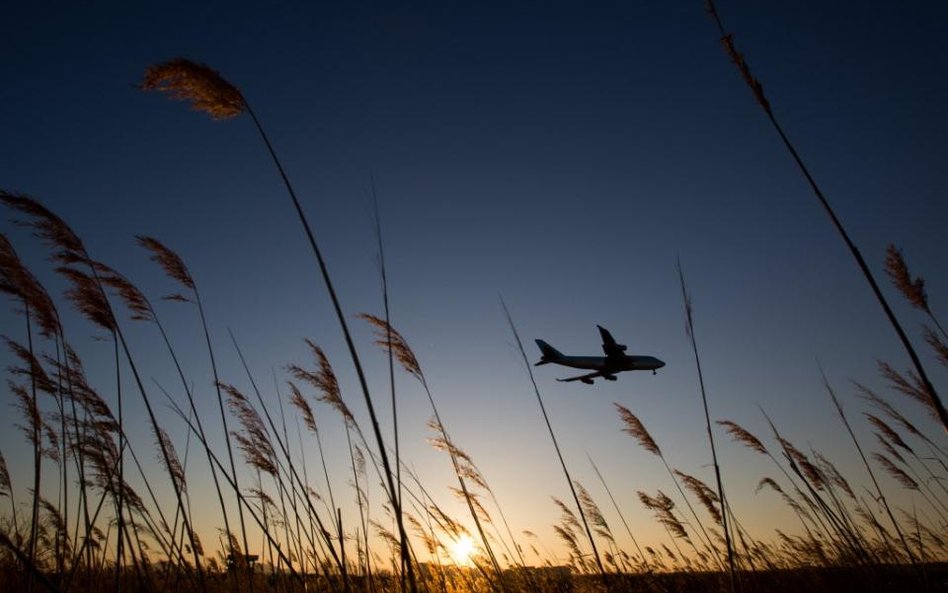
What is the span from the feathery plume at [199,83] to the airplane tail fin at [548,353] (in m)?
13.2

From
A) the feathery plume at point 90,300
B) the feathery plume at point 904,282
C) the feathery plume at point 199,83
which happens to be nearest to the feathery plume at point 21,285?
the feathery plume at point 90,300

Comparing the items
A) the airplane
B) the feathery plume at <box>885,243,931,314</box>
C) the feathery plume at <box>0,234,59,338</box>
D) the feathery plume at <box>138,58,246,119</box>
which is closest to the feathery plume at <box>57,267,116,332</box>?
the feathery plume at <box>0,234,59,338</box>

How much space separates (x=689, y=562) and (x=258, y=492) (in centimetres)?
735

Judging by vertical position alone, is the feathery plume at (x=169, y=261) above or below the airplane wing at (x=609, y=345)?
below

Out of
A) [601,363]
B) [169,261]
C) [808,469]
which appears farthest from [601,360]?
[169,261]

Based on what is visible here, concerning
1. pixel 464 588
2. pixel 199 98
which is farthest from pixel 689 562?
pixel 199 98

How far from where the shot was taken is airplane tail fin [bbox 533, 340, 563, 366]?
15.2m

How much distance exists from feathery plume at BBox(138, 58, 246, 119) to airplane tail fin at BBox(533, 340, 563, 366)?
1321 centimetres

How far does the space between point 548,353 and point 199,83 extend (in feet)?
48.0

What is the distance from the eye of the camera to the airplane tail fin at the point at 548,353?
15.2m

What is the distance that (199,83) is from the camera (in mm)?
2098

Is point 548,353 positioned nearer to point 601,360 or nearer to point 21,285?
point 601,360

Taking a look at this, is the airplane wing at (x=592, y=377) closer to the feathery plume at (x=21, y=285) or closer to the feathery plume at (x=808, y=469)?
the feathery plume at (x=808, y=469)

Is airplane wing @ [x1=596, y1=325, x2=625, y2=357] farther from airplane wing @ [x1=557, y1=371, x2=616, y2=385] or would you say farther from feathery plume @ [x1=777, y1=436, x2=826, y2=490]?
feathery plume @ [x1=777, y1=436, x2=826, y2=490]
